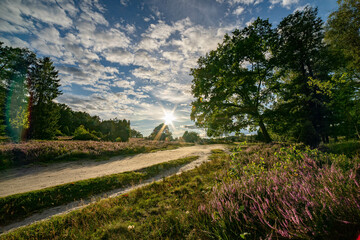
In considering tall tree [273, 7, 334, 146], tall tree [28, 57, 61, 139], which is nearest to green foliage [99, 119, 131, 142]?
tall tree [28, 57, 61, 139]

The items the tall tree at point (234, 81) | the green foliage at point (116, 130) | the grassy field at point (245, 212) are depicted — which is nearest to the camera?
the grassy field at point (245, 212)

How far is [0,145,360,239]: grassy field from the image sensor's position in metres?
1.53

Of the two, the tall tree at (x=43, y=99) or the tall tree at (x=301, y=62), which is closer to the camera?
the tall tree at (x=301, y=62)

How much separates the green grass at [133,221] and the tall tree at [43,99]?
Answer: 26.2 m

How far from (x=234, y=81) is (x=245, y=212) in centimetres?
1453

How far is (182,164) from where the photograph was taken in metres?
10.9

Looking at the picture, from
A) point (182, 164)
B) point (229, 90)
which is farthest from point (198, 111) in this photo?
point (182, 164)

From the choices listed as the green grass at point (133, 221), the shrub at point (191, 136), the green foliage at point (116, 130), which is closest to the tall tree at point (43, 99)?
the green foliage at point (116, 130)

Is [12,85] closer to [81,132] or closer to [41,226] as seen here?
[81,132]

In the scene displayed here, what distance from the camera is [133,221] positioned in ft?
11.5

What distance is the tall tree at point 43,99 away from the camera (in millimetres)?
22156

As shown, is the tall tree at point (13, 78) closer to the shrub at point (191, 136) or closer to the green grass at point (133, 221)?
the green grass at point (133, 221)

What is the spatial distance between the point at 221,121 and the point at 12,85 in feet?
119

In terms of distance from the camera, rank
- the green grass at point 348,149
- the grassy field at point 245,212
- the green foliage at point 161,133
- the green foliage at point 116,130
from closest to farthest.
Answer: the grassy field at point 245,212 → the green grass at point 348,149 → the green foliage at point 116,130 → the green foliage at point 161,133
